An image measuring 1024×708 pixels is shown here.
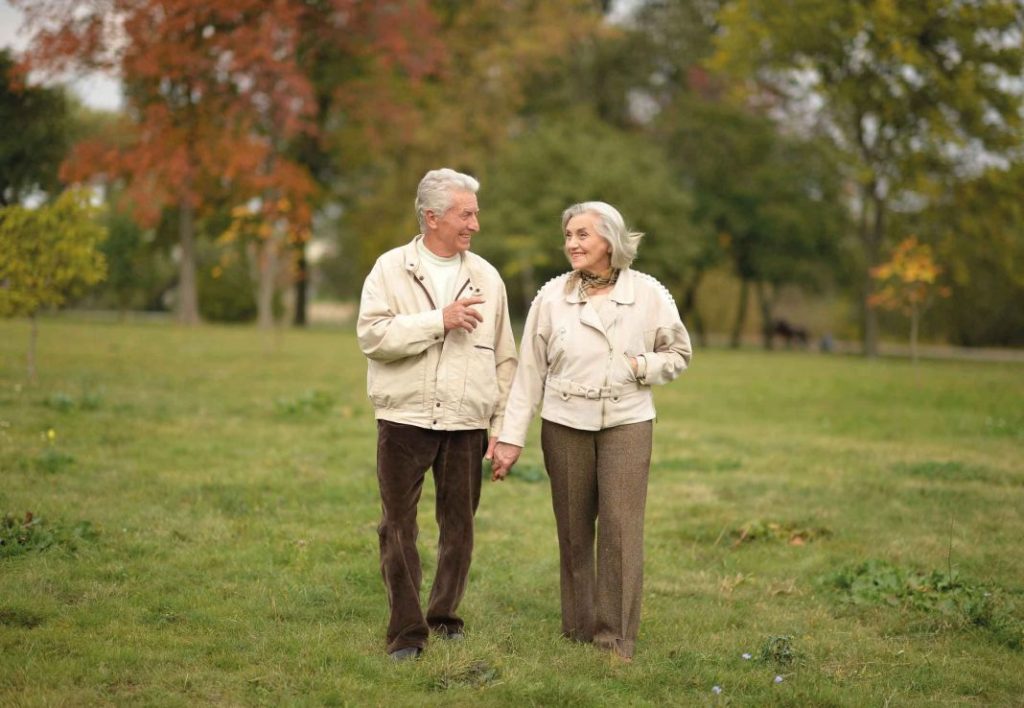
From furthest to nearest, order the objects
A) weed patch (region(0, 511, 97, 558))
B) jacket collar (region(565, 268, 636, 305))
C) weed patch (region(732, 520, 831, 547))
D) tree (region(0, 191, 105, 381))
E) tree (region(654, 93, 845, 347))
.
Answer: tree (region(654, 93, 845, 347)) → tree (region(0, 191, 105, 381)) → weed patch (region(732, 520, 831, 547)) → weed patch (region(0, 511, 97, 558)) → jacket collar (region(565, 268, 636, 305))

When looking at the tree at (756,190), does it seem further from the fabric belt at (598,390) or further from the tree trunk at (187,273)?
the fabric belt at (598,390)

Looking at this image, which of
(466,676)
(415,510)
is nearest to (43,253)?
(415,510)

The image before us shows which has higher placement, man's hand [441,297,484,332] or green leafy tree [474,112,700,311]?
green leafy tree [474,112,700,311]

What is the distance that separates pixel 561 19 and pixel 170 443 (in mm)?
27147

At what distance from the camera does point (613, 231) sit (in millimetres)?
4750

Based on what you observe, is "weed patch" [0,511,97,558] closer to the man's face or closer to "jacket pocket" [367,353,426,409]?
"jacket pocket" [367,353,426,409]

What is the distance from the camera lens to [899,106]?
29953mm

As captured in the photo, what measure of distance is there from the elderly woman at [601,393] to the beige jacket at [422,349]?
20 centimetres

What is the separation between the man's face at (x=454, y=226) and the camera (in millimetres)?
4719

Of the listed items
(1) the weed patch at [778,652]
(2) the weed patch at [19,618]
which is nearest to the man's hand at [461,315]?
(1) the weed patch at [778,652]

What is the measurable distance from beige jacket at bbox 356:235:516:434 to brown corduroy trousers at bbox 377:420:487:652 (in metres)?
0.10

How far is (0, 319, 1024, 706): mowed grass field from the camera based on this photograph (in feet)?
14.9

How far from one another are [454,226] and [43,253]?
9.20m

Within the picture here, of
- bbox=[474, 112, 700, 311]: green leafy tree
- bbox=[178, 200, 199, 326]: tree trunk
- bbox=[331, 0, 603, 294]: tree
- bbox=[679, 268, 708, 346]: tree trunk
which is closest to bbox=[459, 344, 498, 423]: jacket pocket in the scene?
bbox=[331, 0, 603, 294]: tree
